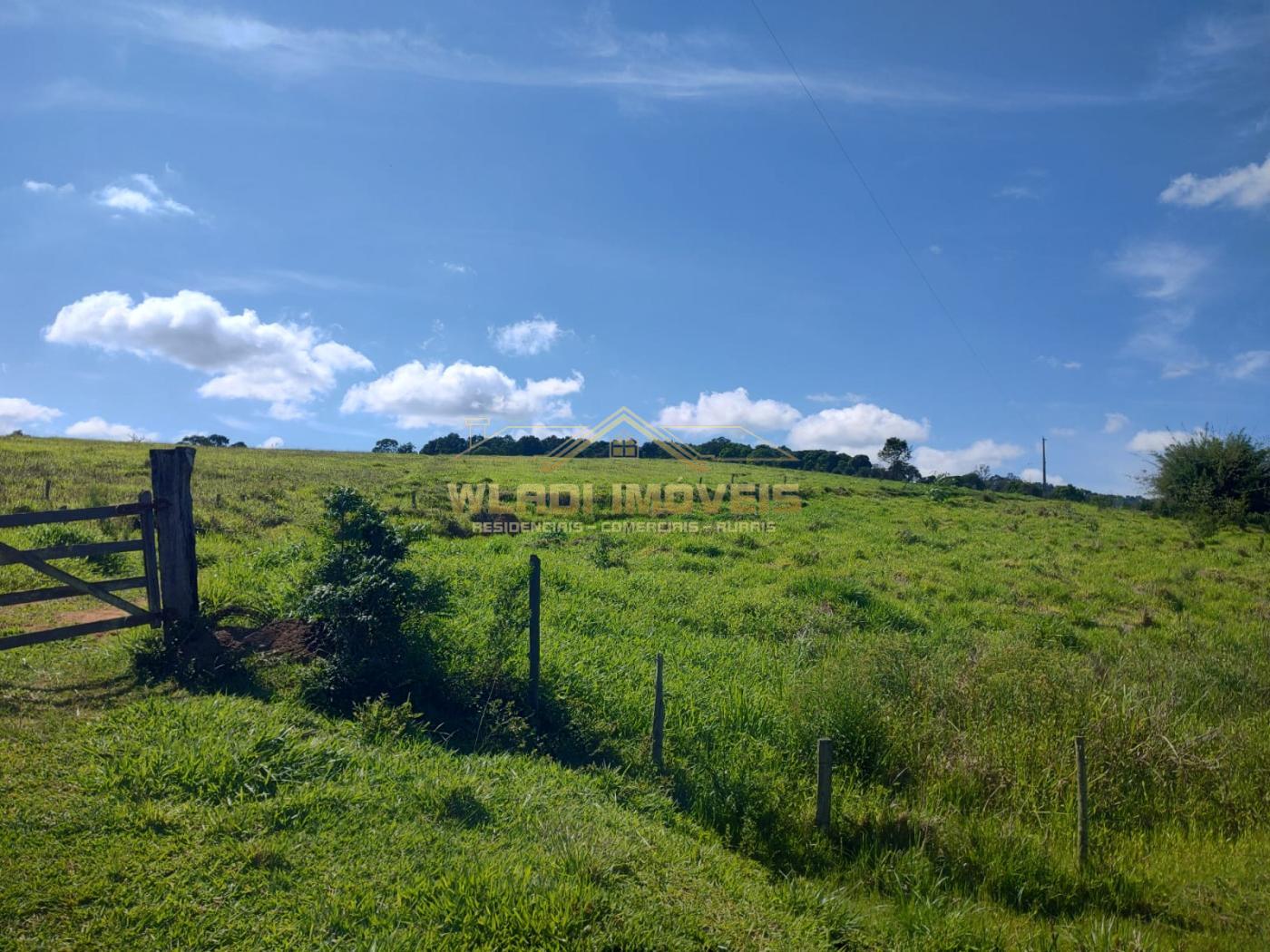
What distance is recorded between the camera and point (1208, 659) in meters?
11.0

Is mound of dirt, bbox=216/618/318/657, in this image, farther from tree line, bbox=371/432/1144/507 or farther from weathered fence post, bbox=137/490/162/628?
tree line, bbox=371/432/1144/507

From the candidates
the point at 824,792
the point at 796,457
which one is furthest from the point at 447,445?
the point at 824,792

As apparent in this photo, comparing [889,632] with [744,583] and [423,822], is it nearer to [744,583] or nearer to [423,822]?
[744,583]

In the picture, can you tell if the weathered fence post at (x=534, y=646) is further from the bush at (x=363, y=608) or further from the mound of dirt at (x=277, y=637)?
the mound of dirt at (x=277, y=637)

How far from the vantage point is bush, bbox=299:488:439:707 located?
26.0 ft

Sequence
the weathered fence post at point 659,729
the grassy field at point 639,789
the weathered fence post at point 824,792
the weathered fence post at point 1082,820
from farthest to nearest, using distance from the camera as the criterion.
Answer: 1. the weathered fence post at point 659,729
2. the weathered fence post at point 824,792
3. the weathered fence post at point 1082,820
4. the grassy field at point 639,789

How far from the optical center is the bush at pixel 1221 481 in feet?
111

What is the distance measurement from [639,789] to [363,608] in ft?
12.8

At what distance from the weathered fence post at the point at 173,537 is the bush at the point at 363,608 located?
4.45 ft

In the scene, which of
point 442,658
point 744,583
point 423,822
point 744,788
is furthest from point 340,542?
point 744,583

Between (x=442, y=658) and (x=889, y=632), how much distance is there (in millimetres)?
7923

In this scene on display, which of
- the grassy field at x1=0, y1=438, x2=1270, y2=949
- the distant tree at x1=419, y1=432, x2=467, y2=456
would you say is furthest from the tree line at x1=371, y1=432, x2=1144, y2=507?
the grassy field at x1=0, y1=438, x2=1270, y2=949

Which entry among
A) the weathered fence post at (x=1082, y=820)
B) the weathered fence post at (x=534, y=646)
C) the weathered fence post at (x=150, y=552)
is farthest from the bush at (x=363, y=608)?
the weathered fence post at (x=1082, y=820)

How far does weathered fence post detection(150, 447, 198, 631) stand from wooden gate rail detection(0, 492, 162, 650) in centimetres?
10
